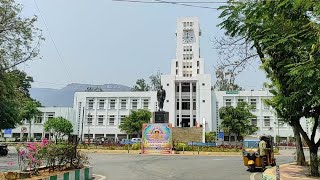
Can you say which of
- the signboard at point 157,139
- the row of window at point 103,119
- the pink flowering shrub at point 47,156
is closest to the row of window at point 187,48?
the row of window at point 103,119

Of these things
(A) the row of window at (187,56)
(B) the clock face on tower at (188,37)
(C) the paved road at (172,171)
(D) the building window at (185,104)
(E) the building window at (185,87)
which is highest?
(B) the clock face on tower at (188,37)

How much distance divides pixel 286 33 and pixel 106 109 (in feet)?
237

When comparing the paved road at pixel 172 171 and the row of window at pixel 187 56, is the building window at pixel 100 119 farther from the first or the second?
the paved road at pixel 172 171

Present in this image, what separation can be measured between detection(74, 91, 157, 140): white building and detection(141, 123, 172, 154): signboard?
138 ft

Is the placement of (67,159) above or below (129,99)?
below

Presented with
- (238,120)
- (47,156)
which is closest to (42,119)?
(238,120)

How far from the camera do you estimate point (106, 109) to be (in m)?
79.8

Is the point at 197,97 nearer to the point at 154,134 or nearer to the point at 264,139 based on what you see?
the point at 154,134

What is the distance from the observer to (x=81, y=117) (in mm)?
80000

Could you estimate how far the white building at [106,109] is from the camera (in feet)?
256

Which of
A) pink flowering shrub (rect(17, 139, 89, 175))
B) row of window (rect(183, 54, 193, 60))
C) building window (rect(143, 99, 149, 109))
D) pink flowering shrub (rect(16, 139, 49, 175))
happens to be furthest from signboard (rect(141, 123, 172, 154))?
building window (rect(143, 99, 149, 109))

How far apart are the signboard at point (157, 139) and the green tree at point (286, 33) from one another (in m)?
20.3

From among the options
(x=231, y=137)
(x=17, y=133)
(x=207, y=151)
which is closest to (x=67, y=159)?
(x=207, y=151)

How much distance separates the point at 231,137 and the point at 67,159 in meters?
58.7
